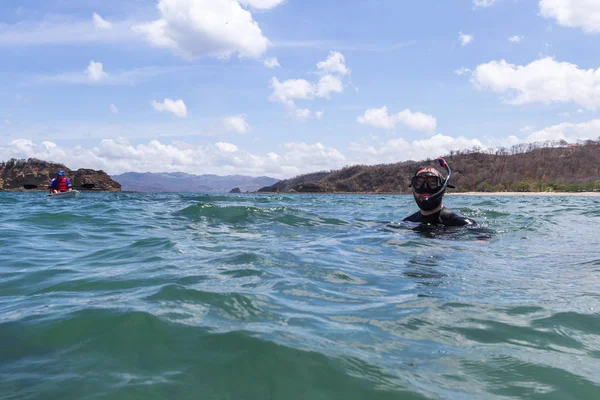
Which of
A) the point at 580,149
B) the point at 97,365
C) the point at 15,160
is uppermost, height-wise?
the point at 580,149

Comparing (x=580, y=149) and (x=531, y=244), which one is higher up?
(x=580, y=149)

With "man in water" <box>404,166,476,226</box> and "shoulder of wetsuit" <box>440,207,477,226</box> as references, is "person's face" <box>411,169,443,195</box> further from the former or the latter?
"shoulder of wetsuit" <box>440,207,477,226</box>

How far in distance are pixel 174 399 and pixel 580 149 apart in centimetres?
11263

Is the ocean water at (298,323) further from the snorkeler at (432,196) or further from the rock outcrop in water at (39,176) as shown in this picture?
the rock outcrop in water at (39,176)

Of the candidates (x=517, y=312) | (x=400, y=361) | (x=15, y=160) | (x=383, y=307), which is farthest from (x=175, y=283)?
(x=15, y=160)

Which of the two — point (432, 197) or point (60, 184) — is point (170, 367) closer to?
point (432, 197)

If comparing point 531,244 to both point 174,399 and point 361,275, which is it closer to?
point 361,275

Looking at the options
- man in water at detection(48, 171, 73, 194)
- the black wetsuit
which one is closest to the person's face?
the black wetsuit

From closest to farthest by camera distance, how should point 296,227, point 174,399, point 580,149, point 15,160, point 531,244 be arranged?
point 174,399 < point 531,244 < point 296,227 < point 580,149 < point 15,160

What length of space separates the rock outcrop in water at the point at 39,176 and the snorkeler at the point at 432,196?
95.9 meters

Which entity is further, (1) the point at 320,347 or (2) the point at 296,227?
(2) the point at 296,227

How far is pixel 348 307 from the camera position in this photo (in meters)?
3.43

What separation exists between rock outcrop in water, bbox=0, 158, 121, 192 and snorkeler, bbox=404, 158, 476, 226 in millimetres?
95941

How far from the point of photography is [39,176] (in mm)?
105188
